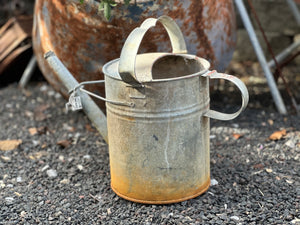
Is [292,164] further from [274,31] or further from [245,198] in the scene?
[274,31]

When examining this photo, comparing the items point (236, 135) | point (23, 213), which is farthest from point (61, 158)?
point (236, 135)

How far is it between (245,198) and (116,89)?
882 millimetres

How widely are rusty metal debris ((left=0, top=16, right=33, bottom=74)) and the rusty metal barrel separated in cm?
198

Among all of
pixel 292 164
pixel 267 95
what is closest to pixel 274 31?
pixel 267 95

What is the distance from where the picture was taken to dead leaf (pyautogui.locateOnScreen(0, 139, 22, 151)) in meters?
3.01

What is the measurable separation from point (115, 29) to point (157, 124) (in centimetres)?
82

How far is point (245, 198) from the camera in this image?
2.34 meters

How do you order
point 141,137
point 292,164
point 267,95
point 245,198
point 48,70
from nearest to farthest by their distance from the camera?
point 141,137, point 245,198, point 292,164, point 48,70, point 267,95

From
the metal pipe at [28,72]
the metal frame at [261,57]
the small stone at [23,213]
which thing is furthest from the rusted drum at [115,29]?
the metal pipe at [28,72]

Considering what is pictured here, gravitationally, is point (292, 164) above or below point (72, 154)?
below

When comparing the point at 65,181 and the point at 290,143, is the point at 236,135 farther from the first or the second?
the point at 65,181

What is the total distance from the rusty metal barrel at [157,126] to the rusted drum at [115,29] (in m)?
0.33

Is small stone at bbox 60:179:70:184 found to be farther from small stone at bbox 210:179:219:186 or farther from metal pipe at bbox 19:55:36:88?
metal pipe at bbox 19:55:36:88

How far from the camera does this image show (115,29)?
8.78 feet
